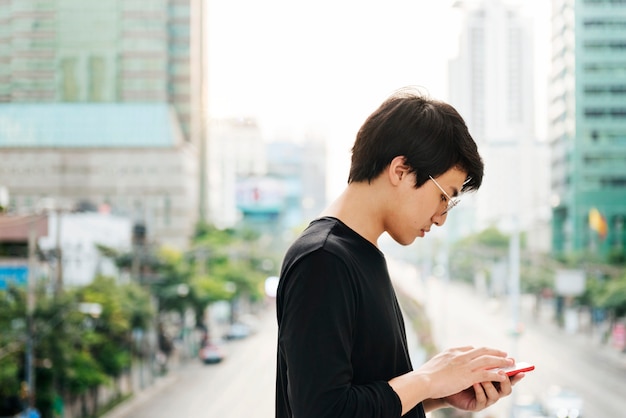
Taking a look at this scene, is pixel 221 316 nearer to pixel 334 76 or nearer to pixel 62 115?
pixel 62 115

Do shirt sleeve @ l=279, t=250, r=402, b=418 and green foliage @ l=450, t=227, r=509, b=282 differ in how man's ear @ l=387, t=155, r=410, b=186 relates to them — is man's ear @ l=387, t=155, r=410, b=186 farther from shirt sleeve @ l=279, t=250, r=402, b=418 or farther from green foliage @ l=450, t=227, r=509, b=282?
green foliage @ l=450, t=227, r=509, b=282

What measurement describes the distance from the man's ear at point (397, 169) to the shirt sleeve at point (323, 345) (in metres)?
0.07

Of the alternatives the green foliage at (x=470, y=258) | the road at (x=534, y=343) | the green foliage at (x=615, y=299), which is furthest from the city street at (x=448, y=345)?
the green foliage at (x=615, y=299)

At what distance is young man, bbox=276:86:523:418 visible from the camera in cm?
42

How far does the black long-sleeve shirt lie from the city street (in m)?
3.41

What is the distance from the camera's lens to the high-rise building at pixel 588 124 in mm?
5426

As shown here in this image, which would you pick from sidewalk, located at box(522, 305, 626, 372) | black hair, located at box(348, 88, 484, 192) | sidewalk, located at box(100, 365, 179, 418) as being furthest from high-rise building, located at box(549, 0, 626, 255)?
Answer: black hair, located at box(348, 88, 484, 192)

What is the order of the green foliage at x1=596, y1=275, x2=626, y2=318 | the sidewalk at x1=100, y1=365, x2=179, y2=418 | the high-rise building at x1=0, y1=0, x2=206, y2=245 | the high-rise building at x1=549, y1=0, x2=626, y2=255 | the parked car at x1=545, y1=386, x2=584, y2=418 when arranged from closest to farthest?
the high-rise building at x1=0, y1=0, x2=206, y2=245, the parked car at x1=545, y1=386, x2=584, y2=418, the high-rise building at x1=549, y1=0, x2=626, y2=255, the sidewalk at x1=100, y1=365, x2=179, y2=418, the green foliage at x1=596, y1=275, x2=626, y2=318

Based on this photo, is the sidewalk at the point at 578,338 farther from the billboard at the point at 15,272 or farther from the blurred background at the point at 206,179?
the billboard at the point at 15,272

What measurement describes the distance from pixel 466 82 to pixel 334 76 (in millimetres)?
695

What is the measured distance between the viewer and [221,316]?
33.0ft

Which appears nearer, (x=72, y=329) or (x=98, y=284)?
(x=72, y=329)

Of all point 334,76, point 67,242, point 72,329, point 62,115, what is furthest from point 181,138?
point 334,76

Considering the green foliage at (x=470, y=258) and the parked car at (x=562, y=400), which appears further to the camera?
the green foliage at (x=470, y=258)
